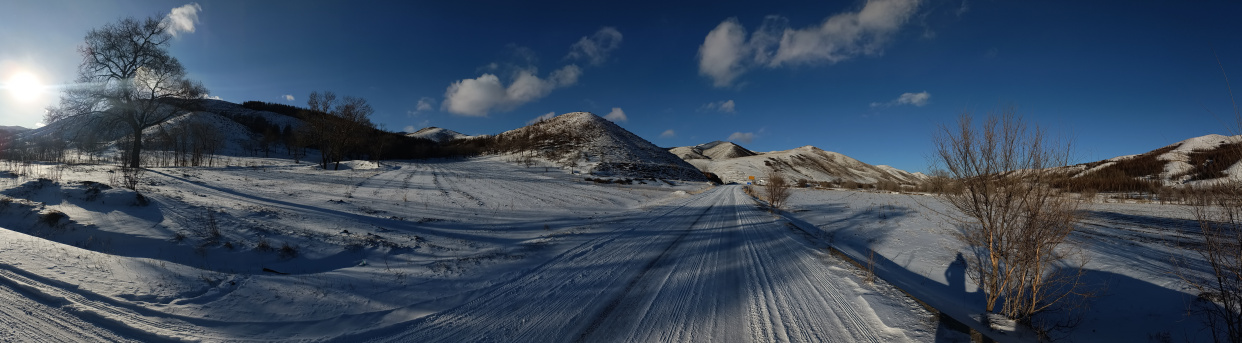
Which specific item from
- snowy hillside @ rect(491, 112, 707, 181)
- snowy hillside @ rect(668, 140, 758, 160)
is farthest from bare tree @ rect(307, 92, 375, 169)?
snowy hillside @ rect(668, 140, 758, 160)

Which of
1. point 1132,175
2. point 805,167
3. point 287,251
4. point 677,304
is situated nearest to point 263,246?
point 287,251

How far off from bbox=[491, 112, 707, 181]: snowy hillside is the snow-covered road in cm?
3229

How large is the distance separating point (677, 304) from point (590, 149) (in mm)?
48301

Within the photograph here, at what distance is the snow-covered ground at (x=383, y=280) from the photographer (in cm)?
359

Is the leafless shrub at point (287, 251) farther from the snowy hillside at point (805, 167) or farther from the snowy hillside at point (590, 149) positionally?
the snowy hillside at point (805, 167)

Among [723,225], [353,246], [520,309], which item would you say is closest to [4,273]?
[353,246]

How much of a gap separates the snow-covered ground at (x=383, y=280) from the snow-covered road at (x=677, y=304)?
0.03 metres

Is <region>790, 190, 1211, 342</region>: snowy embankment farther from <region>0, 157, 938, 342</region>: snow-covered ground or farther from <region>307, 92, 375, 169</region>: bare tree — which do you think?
<region>307, 92, 375, 169</region>: bare tree

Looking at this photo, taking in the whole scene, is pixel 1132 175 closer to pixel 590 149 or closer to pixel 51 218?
pixel 590 149

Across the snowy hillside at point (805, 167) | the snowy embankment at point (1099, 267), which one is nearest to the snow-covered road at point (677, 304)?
the snowy embankment at point (1099, 267)

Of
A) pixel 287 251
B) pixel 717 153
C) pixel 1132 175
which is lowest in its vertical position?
pixel 287 251

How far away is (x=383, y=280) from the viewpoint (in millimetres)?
5152

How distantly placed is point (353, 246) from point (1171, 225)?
22347mm

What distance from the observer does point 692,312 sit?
4.27m
